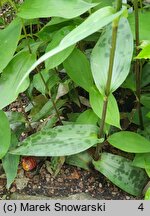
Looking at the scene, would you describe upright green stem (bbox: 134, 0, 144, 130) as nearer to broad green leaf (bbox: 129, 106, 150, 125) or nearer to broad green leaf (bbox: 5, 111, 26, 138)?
→ broad green leaf (bbox: 129, 106, 150, 125)

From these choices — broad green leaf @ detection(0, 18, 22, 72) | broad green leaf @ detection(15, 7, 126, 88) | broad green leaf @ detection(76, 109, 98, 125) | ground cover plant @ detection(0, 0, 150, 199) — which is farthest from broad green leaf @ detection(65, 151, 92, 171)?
broad green leaf @ detection(15, 7, 126, 88)

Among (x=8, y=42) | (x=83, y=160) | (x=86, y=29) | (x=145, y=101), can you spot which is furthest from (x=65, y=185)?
(x=86, y=29)

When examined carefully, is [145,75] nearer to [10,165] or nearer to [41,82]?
[41,82]

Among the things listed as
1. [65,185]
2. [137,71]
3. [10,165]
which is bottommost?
[65,185]

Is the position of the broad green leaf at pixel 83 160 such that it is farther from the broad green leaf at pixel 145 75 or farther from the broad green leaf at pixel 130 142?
the broad green leaf at pixel 145 75

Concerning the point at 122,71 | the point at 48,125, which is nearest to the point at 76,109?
the point at 48,125

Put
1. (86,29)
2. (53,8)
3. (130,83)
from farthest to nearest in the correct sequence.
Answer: (130,83)
(53,8)
(86,29)

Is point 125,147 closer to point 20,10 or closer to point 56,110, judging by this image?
point 56,110

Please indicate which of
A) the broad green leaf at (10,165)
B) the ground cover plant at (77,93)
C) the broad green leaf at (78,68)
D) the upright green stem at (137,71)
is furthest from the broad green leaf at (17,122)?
the upright green stem at (137,71)
